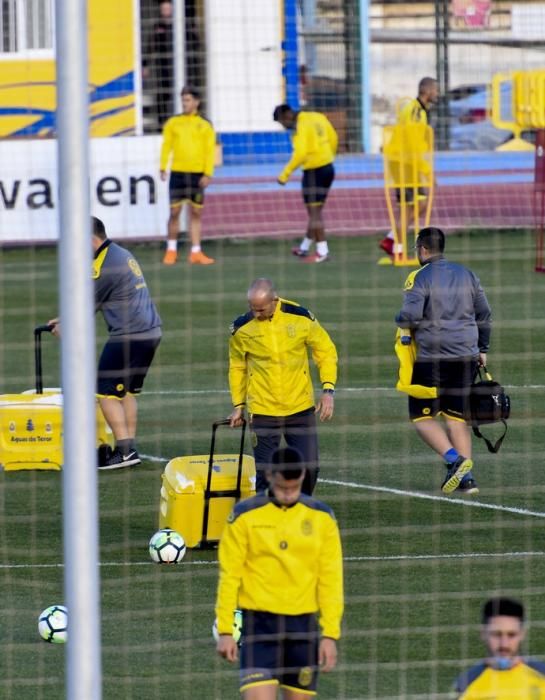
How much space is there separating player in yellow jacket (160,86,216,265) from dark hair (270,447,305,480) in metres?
17.2

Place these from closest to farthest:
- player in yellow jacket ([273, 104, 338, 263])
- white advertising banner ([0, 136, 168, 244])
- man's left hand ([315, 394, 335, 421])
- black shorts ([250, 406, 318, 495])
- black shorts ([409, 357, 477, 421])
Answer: black shorts ([250, 406, 318, 495]) < man's left hand ([315, 394, 335, 421]) < black shorts ([409, 357, 477, 421]) < player in yellow jacket ([273, 104, 338, 263]) < white advertising banner ([0, 136, 168, 244])

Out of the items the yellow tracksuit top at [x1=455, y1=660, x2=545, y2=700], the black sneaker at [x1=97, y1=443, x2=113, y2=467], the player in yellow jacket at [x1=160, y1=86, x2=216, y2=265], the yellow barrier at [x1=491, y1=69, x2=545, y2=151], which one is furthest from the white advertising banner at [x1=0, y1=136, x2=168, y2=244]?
the yellow tracksuit top at [x1=455, y1=660, x2=545, y2=700]

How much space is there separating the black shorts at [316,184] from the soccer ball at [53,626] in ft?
54.7

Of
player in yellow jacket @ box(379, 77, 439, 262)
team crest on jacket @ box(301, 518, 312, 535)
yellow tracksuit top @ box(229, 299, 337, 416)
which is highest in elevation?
player in yellow jacket @ box(379, 77, 439, 262)

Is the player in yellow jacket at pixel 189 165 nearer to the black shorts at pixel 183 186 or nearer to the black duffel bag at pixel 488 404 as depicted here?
the black shorts at pixel 183 186

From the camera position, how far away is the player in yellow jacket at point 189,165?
24703 millimetres

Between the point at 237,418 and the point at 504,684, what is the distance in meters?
4.80

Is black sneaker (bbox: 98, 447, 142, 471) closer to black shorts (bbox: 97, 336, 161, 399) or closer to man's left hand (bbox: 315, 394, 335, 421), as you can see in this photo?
black shorts (bbox: 97, 336, 161, 399)

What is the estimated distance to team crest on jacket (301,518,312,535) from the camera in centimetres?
746

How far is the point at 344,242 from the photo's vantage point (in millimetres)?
27891

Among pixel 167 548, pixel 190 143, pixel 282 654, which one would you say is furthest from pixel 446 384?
pixel 190 143

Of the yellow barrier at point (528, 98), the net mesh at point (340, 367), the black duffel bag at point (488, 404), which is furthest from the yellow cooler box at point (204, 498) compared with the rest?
the yellow barrier at point (528, 98)

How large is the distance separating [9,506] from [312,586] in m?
5.22

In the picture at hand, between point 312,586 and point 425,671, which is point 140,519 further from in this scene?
point 312,586
